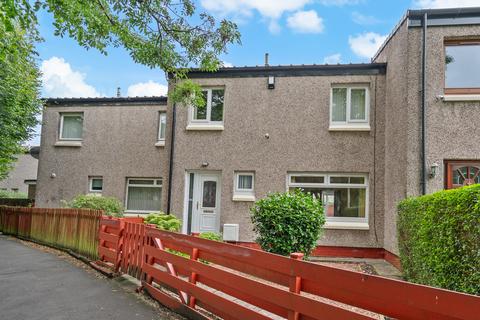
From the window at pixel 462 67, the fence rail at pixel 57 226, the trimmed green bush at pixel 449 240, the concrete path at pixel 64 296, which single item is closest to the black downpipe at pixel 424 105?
the window at pixel 462 67

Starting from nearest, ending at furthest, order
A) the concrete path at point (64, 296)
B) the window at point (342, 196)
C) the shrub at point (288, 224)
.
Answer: the concrete path at point (64, 296) → the shrub at point (288, 224) → the window at point (342, 196)

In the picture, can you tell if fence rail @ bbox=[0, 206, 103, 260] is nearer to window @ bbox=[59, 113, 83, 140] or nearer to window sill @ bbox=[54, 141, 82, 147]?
window sill @ bbox=[54, 141, 82, 147]

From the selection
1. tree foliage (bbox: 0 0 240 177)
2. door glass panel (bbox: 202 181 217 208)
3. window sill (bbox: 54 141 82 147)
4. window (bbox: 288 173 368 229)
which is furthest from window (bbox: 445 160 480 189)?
window sill (bbox: 54 141 82 147)

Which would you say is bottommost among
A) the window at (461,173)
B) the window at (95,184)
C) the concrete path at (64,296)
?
the concrete path at (64,296)

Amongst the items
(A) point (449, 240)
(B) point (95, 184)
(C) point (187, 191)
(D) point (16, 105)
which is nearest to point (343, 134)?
(C) point (187, 191)

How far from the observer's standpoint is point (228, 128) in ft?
39.3

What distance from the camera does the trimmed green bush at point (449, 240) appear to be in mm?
4219

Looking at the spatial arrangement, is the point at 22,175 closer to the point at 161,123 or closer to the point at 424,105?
the point at 161,123

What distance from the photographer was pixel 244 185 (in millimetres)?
11859

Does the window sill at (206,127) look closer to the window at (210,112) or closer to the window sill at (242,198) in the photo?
the window at (210,112)

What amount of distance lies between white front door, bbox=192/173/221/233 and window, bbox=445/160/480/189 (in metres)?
6.07

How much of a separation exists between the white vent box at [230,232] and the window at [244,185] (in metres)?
0.85

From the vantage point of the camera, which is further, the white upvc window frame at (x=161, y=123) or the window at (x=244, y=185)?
the white upvc window frame at (x=161, y=123)

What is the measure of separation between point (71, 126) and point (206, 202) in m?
7.15
